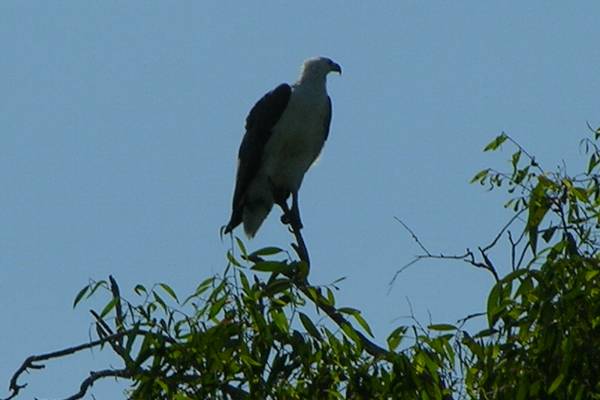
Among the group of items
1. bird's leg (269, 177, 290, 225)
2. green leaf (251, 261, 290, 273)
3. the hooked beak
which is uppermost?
the hooked beak

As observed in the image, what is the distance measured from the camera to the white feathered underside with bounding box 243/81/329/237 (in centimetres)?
1017

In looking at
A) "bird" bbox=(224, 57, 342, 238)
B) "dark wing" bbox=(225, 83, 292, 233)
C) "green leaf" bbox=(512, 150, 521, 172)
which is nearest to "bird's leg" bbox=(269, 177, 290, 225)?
"bird" bbox=(224, 57, 342, 238)

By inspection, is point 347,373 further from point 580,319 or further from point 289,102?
point 289,102

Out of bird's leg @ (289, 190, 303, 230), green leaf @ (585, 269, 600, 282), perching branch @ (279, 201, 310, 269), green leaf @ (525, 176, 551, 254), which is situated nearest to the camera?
green leaf @ (585, 269, 600, 282)

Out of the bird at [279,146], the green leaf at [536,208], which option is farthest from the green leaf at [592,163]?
the bird at [279,146]

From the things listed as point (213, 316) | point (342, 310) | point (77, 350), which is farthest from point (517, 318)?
point (77, 350)

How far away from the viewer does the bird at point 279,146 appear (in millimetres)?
10195

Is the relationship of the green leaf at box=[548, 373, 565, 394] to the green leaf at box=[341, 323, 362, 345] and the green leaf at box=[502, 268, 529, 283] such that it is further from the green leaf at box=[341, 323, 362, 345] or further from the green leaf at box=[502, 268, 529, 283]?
the green leaf at box=[341, 323, 362, 345]

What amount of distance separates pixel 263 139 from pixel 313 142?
1.09ft

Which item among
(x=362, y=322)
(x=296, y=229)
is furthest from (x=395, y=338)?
(x=296, y=229)

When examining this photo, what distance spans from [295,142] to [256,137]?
0.99ft

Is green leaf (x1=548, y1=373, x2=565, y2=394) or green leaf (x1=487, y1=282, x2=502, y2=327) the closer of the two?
green leaf (x1=548, y1=373, x2=565, y2=394)

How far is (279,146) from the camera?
1022 centimetres

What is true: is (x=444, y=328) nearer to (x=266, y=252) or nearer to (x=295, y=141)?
(x=266, y=252)
